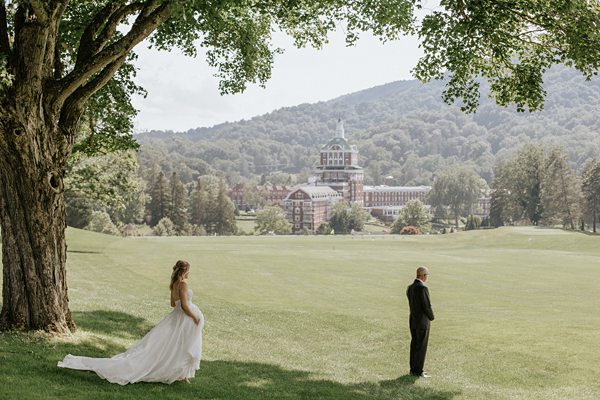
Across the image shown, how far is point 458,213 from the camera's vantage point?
187 m

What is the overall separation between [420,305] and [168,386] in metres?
4.54

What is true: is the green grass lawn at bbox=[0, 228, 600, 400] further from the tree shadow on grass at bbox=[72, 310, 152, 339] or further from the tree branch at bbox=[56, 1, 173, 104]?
the tree branch at bbox=[56, 1, 173, 104]

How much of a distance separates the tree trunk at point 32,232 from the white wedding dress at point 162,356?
2.07 m

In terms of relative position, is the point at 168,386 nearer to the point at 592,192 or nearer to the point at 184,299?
the point at 184,299

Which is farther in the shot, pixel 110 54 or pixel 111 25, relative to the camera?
pixel 111 25

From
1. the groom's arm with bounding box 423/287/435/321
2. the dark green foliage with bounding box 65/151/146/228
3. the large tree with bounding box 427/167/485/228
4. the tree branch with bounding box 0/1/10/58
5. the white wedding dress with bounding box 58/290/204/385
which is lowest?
the white wedding dress with bounding box 58/290/204/385

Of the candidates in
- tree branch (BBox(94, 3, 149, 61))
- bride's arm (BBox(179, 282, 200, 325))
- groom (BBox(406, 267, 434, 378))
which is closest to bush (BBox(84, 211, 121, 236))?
tree branch (BBox(94, 3, 149, 61))

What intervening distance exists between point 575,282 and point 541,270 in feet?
18.7

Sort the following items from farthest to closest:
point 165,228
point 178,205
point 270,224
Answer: point 270,224 < point 178,205 < point 165,228

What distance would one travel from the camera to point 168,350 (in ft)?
33.1

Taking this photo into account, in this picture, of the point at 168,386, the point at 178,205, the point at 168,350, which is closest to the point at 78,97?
the point at 168,350

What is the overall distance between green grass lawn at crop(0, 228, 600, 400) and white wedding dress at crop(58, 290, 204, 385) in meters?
0.18

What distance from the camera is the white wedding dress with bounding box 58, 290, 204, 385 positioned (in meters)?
9.95

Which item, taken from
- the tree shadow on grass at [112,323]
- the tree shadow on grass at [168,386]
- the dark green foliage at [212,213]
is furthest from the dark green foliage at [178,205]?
the tree shadow on grass at [168,386]
